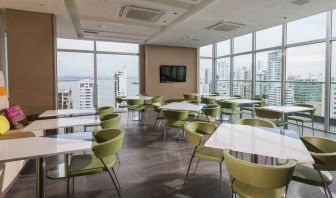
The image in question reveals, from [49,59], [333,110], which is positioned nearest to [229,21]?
[333,110]

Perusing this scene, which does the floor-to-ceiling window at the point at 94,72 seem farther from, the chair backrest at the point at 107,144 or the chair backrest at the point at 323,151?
the chair backrest at the point at 323,151

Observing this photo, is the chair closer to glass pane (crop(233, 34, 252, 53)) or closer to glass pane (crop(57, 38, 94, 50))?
glass pane (crop(233, 34, 252, 53))

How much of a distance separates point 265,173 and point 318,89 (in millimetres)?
5674

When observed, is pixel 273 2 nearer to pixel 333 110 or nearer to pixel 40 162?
pixel 333 110

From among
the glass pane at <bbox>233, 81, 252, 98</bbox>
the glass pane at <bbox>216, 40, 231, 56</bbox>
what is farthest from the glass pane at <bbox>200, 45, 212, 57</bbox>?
the glass pane at <bbox>233, 81, 252, 98</bbox>

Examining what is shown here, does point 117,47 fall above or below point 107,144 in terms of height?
above

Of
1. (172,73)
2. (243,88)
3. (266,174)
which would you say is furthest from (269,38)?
(266,174)

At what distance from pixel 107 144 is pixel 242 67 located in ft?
26.1

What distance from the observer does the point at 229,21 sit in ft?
17.9

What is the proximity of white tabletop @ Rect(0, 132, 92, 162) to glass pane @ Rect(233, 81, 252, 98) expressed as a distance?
7.44 m

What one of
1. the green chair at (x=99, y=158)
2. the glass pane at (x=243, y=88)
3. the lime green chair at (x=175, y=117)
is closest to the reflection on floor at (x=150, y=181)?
the green chair at (x=99, y=158)

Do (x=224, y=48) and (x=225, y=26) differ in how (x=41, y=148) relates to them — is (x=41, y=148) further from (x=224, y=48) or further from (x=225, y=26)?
(x=224, y=48)

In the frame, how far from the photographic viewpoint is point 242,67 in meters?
8.79

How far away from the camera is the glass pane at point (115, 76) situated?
8.79 metres
